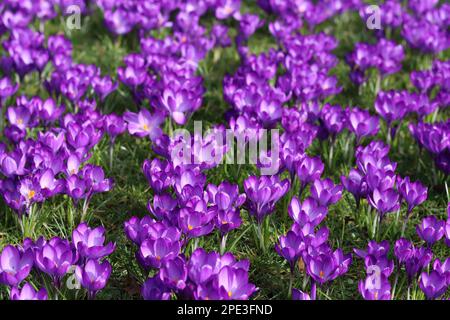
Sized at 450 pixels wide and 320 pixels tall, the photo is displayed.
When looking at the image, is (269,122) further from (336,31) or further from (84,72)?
(336,31)

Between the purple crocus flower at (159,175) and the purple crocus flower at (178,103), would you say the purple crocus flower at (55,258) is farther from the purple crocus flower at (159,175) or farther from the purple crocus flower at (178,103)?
the purple crocus flower at (178,103)

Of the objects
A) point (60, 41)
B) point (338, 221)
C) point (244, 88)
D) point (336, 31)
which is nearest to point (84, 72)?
point (60, 41)

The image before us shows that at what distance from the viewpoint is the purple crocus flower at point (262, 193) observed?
3.40m

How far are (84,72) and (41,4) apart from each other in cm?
133

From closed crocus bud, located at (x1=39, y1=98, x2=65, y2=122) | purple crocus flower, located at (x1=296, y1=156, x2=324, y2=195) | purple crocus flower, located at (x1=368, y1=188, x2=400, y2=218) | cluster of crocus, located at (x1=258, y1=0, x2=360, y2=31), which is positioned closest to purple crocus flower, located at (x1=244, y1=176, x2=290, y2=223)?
purple crocus flower, located at (x1=296, y1=156, x2=324, y2=195)

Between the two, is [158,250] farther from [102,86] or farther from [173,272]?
[102,86]

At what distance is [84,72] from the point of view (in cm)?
464

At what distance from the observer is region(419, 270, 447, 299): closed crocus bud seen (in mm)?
3006

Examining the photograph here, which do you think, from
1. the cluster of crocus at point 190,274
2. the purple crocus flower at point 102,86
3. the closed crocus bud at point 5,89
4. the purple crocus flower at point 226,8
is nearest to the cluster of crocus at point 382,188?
the cluster of crocus at point 190,274

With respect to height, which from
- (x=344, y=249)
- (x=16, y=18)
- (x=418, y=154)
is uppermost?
(x=16, y=18)

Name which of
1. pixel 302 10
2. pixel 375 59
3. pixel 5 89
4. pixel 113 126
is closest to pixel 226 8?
pixel 302 10

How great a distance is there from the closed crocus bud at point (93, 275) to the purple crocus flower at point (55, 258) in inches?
2.2

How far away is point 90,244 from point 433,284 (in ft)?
4.72

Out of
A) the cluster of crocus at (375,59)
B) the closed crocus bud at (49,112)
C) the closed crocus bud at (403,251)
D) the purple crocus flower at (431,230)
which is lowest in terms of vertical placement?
the closed crocus bud at (403,251)
